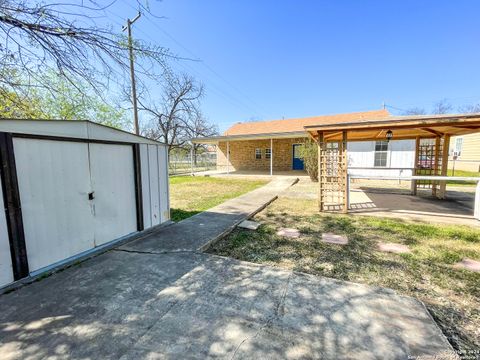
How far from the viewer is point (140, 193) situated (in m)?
4.21

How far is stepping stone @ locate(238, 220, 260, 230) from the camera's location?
15.7 feet

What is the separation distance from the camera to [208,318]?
198 centimetres

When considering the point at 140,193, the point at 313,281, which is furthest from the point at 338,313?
the point at 140,193

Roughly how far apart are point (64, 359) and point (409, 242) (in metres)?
4.95

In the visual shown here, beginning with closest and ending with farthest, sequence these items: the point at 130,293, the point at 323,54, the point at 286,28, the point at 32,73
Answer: the point at 130,293 → the point at 32,73 → the point at 286,28 → the point at 323,54

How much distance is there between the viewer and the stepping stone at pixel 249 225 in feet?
15.7

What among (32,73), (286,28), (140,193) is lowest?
(140,193)

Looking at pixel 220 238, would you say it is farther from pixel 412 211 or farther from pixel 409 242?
pixel 412 211

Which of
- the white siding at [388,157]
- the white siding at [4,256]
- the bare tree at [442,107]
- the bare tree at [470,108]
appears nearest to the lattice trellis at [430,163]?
the white siding at [388,157]

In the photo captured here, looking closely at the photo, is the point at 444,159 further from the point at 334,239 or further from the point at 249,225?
the point at 249,225

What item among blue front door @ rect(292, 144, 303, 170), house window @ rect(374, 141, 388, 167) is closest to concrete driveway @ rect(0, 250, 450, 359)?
house window @ rect(374, 141, 388, 167)

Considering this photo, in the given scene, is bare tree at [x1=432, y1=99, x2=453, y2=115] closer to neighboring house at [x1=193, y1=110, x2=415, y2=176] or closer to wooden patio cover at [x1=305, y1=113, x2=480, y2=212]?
neighboring house at [x1=193, y1=110, x2=415, y2=176]

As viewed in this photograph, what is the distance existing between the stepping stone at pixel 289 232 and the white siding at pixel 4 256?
3975 mm

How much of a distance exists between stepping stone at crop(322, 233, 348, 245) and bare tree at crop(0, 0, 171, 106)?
401 centimetres
